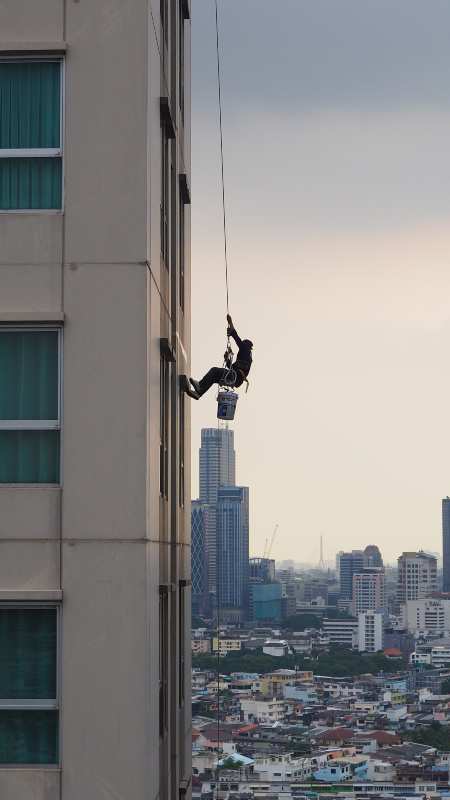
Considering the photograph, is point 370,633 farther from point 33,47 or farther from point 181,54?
point 33,47

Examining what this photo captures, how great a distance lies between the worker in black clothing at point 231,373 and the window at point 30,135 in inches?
Answer: 150

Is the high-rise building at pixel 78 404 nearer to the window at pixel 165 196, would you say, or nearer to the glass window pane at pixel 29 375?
the glass window pane at pixel 29 375

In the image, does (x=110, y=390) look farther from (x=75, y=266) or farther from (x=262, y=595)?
(x=262, y=595)

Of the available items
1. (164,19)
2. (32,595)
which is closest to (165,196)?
(164,19)

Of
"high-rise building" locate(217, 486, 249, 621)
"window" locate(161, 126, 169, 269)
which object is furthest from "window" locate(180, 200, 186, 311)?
"high-rise building" locate(217, 486, 249, 621)

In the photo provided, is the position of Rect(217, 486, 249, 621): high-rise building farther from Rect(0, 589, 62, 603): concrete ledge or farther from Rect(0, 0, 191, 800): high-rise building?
Rect(0, 589, 62, 603): concrete ledge

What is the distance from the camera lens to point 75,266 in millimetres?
8523

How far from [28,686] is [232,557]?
614 feet

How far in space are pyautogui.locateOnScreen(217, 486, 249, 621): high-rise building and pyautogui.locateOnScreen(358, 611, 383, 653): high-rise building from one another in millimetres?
19917

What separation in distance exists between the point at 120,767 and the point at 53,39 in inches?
187

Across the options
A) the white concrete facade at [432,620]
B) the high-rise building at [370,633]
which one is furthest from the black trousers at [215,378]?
the white concrete facade at [432,620]

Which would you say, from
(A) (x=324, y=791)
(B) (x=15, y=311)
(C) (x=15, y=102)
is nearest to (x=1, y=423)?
(B) (x=15, y=311)

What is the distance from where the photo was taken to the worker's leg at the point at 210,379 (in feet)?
39.9

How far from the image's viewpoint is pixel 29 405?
28.0 ft
